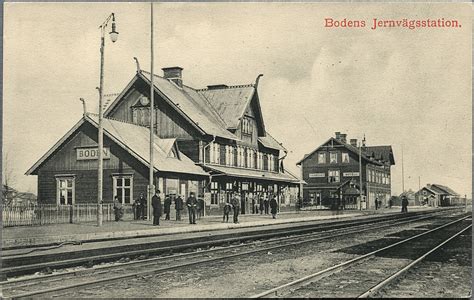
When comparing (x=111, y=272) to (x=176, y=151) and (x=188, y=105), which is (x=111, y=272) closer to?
(x=176, y=151)

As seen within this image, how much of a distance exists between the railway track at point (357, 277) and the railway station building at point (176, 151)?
15.7m

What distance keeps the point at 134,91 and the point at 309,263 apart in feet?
85.2

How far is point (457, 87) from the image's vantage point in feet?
43.6

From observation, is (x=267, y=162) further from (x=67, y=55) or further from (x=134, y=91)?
(x=67, y=55)

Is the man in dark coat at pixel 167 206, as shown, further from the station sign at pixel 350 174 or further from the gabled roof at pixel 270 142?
the station sign at pixel 350 174

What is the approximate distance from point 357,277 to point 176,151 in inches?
922

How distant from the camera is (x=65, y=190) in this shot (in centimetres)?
3094

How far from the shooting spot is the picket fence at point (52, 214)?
22.0m

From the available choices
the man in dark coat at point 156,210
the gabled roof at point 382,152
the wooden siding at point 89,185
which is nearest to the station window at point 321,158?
the gabled roof at point 382,152

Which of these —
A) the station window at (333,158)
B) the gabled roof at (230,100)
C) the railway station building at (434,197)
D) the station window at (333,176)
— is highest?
the gabled roof at (230,100)

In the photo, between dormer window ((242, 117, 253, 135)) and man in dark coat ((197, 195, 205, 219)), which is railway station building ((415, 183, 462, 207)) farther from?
man in dark coat ((197, 195, 205, 219))

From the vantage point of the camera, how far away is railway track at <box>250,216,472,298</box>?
1013 centimetres

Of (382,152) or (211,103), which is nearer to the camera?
(211,103)

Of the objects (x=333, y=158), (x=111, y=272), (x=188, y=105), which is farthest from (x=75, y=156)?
(x=333, y=158)
